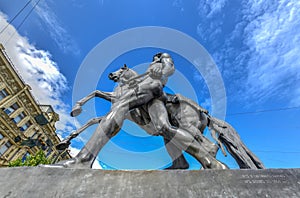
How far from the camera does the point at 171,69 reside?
374cm

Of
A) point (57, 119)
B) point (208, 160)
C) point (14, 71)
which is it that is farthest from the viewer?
point (57, 119)

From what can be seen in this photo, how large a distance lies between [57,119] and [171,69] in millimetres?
34005

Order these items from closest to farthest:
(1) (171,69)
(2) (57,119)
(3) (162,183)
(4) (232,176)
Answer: (3) (162,183), (4) (232,176), (1) (171,69), (2) (57,119)

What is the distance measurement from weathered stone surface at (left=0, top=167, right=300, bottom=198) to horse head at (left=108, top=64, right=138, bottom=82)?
235 cm

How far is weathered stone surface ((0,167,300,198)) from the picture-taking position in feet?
5.61

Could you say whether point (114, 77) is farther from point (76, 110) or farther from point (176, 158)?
point (176, 158)

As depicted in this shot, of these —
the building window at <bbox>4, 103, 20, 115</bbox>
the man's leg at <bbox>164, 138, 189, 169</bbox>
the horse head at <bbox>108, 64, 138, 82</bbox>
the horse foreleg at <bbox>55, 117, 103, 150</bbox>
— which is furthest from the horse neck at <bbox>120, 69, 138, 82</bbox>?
the building window at <bbox>4, 103, 20, 115</bbox>

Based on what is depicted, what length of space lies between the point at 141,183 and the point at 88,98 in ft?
7.18

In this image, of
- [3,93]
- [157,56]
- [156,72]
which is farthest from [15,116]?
[156,72]

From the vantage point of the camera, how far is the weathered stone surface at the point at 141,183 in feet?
5.61

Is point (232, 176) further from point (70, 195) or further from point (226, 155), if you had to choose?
point (70, 195)

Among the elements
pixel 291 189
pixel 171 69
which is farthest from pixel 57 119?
pixel 291 189

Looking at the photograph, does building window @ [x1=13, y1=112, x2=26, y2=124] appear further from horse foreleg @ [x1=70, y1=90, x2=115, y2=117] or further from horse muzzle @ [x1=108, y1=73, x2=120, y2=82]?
horse foreleg @ [x1=70, y1=90, x2=115, y2=117]

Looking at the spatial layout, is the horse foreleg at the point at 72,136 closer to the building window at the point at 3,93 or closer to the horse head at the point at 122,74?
the horse head at the point at 122,74
